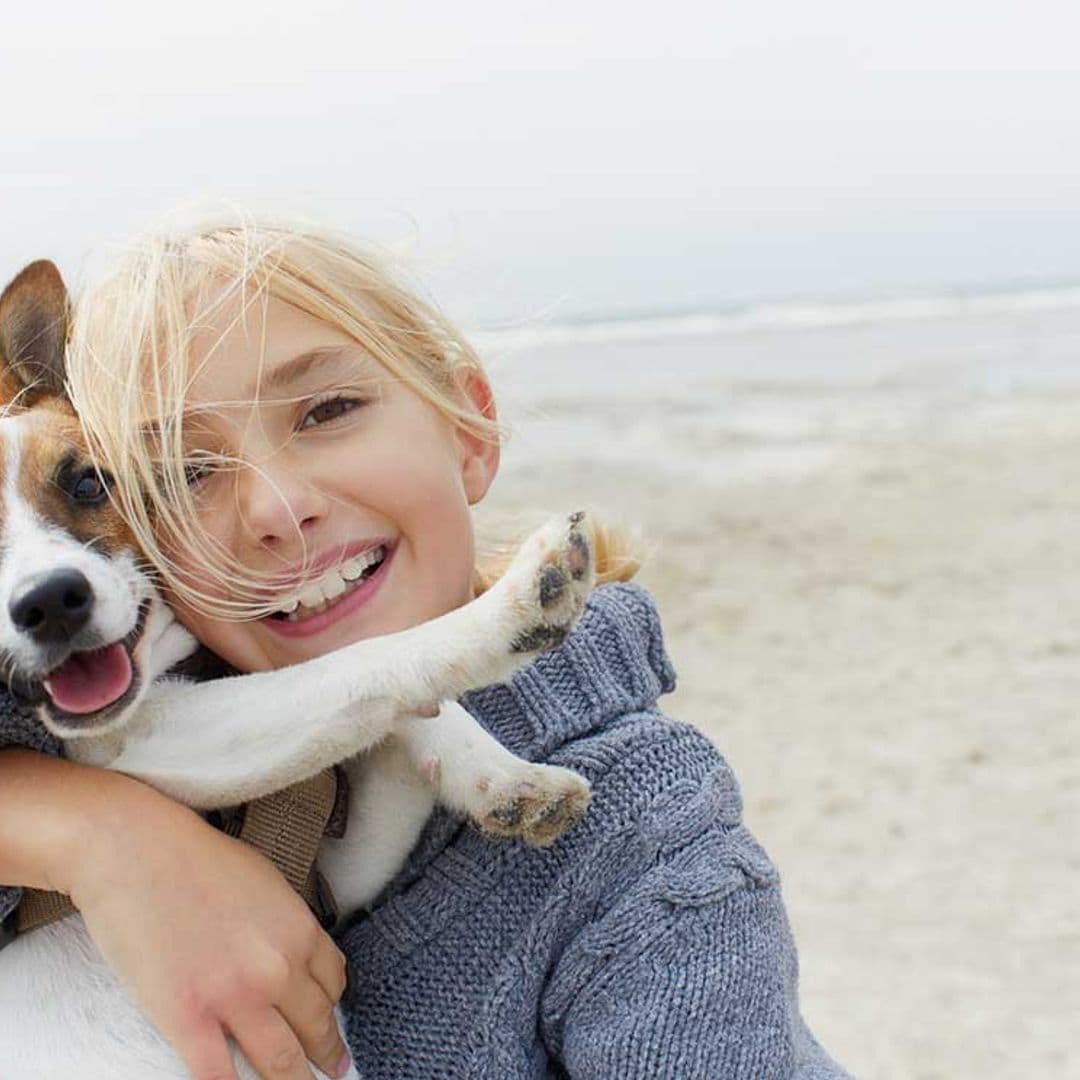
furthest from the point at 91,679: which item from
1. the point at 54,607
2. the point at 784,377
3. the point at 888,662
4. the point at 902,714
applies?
the point at 784,377

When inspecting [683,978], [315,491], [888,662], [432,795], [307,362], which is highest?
[307,362]

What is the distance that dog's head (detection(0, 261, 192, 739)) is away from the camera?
1.89 m

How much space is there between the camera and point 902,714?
5891 millimetres

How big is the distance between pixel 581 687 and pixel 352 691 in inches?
14.6

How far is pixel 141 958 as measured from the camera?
1.87m

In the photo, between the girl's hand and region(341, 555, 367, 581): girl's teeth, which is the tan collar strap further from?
region(341, 555, 367, 581): girl's teeth

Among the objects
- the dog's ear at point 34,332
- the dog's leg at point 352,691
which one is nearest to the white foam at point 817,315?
the dog's ear at point 34,332

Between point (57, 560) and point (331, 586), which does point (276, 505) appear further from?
point (57, 560)

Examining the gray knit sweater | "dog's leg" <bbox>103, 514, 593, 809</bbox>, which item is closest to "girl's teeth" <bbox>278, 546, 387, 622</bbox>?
"dog's leg" <bbox>103, 514, 593, 809</bbox>

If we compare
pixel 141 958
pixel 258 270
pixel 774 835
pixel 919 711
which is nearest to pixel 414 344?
pixel 258 270

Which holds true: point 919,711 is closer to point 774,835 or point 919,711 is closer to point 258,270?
point 774,835

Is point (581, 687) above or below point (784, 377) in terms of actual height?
above

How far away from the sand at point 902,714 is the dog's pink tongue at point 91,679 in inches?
43.0

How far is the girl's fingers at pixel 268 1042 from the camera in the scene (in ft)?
6.23
